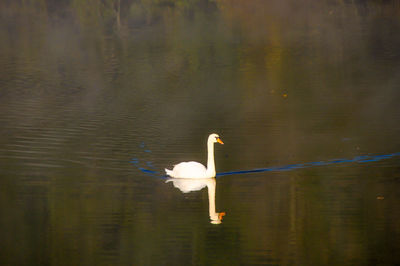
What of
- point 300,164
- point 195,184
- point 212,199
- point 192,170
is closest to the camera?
point 212,199

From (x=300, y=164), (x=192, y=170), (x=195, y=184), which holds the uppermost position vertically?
(x=300, y=164)

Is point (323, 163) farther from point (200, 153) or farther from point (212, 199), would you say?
point (212, 199)

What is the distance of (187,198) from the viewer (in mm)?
13562

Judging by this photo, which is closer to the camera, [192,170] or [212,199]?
[212,199]

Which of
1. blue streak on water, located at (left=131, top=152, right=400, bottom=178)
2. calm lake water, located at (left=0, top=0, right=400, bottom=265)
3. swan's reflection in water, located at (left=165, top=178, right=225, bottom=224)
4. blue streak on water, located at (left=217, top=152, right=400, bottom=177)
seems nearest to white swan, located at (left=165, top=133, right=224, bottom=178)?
swan's reflection in water, located at (left=165, top=178, right=225, bottom=224)

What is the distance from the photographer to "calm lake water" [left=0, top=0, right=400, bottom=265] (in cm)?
1127

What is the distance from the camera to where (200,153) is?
677 inches

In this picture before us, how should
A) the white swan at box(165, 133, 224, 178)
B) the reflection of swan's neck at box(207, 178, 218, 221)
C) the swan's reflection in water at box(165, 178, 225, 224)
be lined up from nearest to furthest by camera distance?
the reflection of swan's neck at box(207, 178, 218, 221)
the swan's reflection in water at box(165, 178, 225, 224)
the white swan at box(165, 133, 224, 178)

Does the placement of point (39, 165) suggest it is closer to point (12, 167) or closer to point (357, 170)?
point (12, 167)

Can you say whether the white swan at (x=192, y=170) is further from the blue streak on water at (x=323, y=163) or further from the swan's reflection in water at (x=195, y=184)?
the blue streak on water at (x=323, y=163)

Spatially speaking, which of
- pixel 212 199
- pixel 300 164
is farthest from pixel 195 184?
pixel 300 164

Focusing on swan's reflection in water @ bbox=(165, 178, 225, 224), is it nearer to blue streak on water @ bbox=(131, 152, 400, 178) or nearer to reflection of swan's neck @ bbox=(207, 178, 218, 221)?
reflection of swan's neck @ bbox=(207, 178, 218, 221)

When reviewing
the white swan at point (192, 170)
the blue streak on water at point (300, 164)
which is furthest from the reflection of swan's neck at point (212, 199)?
the blue streak on water at point (300, 164)

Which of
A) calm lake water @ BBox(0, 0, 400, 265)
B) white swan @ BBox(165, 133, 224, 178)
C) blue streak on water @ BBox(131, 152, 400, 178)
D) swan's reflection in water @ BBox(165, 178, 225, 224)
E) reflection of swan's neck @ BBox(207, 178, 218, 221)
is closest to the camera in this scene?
calm lake water @ BBox(0, 0, 400, 265)
